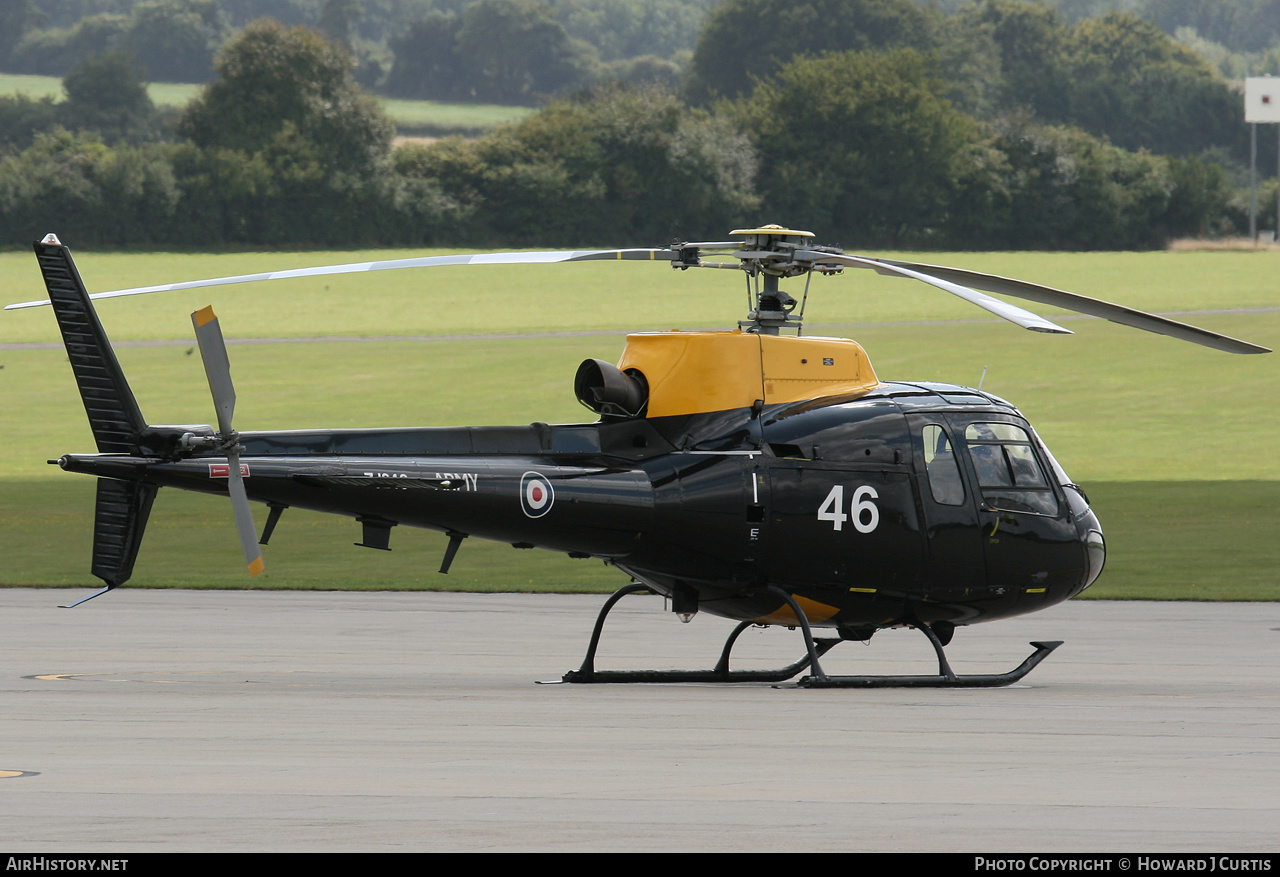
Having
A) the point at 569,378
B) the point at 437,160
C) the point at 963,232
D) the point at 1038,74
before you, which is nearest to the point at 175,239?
the point at 437,160

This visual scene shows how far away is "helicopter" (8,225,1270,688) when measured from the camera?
36.0ft

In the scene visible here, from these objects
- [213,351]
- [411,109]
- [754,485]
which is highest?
[411,109]

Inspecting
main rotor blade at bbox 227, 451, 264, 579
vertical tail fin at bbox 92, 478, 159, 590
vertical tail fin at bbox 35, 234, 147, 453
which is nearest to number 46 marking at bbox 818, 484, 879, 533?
main rotor blade at bbox 227, 451, 264, 579

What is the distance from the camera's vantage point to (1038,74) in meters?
137

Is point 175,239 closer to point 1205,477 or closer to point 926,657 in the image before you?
point 1205,477

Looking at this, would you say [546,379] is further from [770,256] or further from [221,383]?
[221,383]

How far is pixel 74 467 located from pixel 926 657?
7497 mm

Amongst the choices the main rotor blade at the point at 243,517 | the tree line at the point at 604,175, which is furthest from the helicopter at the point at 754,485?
the tree line at the point at 604,175

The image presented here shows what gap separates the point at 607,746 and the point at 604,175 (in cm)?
7147

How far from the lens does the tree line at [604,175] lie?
7619 cm

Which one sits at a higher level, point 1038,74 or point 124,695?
point 1038,74

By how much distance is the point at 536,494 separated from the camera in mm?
11227

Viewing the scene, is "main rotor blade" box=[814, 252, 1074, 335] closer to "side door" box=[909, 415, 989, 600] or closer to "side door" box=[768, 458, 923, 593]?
"side door" box=[909, 415, 989, 600]

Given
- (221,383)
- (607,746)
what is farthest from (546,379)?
(607,746)
